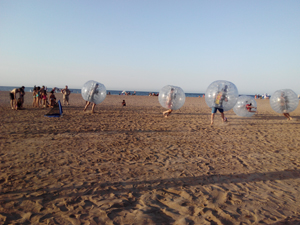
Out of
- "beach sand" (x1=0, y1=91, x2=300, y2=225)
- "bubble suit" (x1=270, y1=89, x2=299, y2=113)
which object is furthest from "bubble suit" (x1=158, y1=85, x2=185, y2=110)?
"bubble suit" (x1=270, y1=89, x2=299, y2=113)

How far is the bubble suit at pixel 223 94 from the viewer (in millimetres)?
9797

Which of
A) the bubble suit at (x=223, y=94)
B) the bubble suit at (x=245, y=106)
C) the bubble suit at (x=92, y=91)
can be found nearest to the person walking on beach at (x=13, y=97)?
the bubble suit at (x=92, y=91)

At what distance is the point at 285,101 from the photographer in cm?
1241

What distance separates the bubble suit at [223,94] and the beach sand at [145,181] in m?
3.11

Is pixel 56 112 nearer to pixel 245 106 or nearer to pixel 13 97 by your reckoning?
pixel 13 97

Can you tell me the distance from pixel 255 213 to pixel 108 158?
3398 mm

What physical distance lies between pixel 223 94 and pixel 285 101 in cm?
533

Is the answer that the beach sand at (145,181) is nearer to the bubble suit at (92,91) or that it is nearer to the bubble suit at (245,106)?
the bubble suit at (92,91)

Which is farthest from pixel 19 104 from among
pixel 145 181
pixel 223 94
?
pixel 145 181

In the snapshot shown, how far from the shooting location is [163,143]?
6883 millimetres

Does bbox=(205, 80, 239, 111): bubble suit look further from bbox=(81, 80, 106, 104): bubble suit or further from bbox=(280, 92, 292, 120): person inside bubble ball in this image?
bbox=(81, 80, 106, 104): bubble suit

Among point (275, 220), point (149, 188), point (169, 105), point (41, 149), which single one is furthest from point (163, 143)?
point (169, 105)

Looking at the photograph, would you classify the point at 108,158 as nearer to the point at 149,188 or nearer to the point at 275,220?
the point at 149,188

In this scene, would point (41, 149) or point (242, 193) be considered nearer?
point (242, 193)
